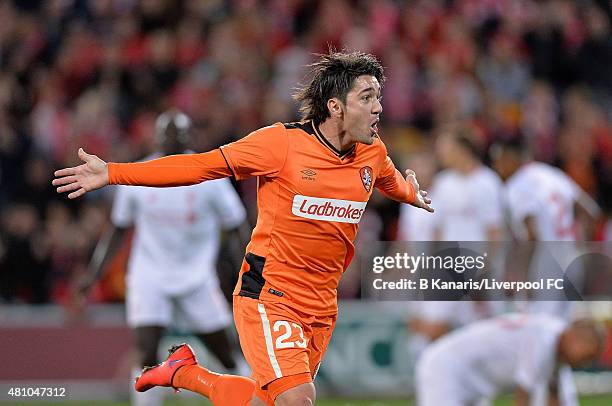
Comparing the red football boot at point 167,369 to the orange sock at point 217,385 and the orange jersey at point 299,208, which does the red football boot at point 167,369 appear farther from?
the orange jersey at point 299,208

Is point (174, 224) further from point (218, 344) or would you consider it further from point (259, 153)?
point (259, 153)

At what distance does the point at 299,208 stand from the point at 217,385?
1257mm

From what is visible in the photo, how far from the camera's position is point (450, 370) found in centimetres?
799

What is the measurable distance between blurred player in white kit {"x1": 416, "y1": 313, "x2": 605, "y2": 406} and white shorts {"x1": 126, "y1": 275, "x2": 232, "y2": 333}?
2064 mm

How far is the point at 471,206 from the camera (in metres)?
11.9

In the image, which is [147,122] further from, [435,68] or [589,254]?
[589,254]

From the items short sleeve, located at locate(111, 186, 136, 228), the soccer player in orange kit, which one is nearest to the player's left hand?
the soccer player in orange kit

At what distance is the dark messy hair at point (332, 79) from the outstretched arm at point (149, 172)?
0.64 meters

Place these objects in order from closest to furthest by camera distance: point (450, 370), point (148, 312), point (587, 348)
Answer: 1. point (587, 348)
2. point (450, 370)
3. point (148, 312)

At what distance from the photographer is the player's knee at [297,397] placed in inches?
232

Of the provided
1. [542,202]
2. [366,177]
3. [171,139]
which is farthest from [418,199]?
[542,202]

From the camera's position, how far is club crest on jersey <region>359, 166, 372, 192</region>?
6.21 m

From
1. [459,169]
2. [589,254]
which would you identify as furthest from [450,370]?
[459,169]

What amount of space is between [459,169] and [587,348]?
4823 mm
